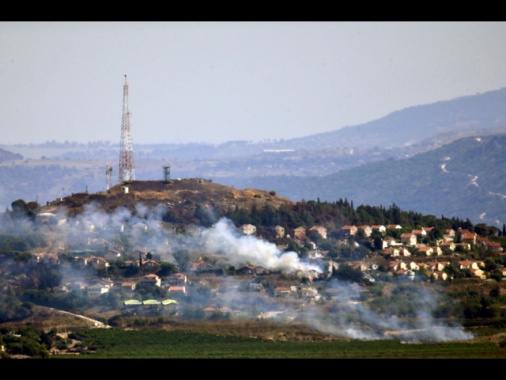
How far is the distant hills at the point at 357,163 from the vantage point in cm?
8631

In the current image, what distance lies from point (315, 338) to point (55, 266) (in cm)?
1282

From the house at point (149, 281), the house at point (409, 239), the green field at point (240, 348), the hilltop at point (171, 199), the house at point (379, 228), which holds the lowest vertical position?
the green field at point (240, 348)

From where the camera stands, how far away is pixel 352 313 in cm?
3719

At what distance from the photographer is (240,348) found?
32531mm

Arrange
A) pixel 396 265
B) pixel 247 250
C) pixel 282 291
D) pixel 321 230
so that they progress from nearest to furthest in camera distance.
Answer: pixel 282 291 → pixel 396 265 → pixel 247 250 → pixel 321 230

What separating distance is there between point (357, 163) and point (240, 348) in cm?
10406

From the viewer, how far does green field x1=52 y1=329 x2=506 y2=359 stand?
98.5 ft

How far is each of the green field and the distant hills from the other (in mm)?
27067

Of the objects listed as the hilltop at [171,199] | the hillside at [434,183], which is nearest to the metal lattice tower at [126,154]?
the hilltop at [171,199]

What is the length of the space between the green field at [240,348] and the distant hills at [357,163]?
27067 mm

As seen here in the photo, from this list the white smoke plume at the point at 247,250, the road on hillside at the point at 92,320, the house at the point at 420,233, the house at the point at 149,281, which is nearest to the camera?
the road on hillside at the point at 92,320

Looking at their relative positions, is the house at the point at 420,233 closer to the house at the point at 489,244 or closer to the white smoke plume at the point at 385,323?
the house at the point at 489,244

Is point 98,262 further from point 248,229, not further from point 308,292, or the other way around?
point 308,292

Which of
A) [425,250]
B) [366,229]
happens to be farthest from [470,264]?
[366,229]
